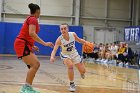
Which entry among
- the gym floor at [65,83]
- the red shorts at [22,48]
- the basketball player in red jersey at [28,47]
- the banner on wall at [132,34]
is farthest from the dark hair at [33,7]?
the banner on wall at [132,34]

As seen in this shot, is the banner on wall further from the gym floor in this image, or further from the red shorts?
the red shorts

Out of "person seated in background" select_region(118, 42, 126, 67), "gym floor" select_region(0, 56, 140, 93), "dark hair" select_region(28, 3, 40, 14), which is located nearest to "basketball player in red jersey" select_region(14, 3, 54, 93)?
"dark hair" select_region(28, 3, 40, 14)

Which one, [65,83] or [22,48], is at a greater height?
[22,48]

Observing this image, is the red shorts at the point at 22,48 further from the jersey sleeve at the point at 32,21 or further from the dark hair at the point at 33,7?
the dark hair at the point at 33,7

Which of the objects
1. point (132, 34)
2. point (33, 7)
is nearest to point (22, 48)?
point (33, 7)

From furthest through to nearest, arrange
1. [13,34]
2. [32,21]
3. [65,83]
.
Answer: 1. [13,34]
2. [65,83]
3. [32,21]

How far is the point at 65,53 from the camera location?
7.84 metres

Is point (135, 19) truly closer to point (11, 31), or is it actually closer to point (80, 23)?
point (80, 23)

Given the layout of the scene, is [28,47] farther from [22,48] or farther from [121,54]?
[121,54]

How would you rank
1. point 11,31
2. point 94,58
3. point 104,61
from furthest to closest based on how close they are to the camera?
point 11,31, point 94,58, point 104,61

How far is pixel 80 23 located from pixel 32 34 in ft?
82.0

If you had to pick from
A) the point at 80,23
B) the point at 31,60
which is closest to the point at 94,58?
the point at 80,23

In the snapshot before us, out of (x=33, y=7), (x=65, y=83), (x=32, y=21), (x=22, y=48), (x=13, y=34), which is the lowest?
Answer: (x=65, y=83)

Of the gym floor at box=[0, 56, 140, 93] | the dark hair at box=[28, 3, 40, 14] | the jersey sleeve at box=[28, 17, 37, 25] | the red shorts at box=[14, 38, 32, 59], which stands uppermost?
the dark hair at box=[28, 3, 40, 14]
